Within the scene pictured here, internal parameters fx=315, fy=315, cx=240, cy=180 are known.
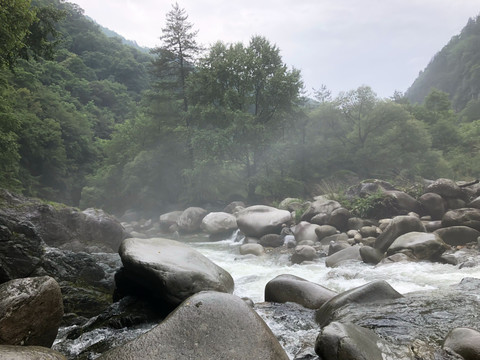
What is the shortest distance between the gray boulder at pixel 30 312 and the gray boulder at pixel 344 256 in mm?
6871

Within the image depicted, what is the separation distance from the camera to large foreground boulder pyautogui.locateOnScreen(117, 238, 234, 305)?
14.9 feet

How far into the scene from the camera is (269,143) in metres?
24.2

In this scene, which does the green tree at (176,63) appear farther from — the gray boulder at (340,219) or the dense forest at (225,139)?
the gray boulder at (340,219)

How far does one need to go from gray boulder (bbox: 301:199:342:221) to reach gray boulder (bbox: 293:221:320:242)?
3.38 ft

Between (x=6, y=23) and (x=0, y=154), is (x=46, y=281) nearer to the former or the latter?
(x=6, y=23)

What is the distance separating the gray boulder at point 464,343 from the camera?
3028mm

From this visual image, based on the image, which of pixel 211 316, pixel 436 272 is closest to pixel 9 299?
pixel 211 316

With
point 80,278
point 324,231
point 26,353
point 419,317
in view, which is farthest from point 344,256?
point 26,353

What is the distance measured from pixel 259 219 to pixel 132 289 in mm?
9205

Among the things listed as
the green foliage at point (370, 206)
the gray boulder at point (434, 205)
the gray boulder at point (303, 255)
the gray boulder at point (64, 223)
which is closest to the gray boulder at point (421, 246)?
the gray boulder at point (303, 255)

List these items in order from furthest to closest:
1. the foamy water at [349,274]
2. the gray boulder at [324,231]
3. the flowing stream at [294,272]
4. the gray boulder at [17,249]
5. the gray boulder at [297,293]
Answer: the gray boulder at [324,231] → the foamy water at [349,274] → the gray boulder at [297,293] → the gray boulder at [17,249] → the flowing stream at [294,272]

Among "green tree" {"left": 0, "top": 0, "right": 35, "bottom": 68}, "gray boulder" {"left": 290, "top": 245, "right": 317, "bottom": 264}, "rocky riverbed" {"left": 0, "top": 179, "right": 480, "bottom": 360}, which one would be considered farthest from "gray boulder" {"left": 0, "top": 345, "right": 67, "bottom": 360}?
"green tree" {"left": 0, "top": 0, "right": 35, "bottom": 68}

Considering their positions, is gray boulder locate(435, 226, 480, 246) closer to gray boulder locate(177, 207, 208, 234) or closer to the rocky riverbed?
the rocky riverbed

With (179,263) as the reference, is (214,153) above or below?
above
